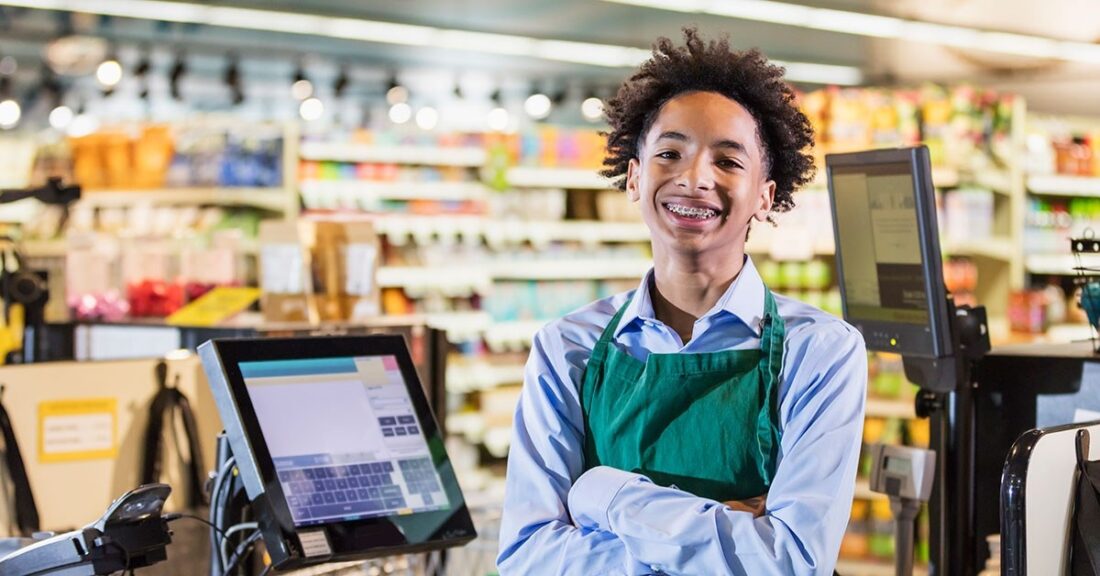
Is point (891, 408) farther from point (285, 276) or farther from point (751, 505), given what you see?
point (751, 505)

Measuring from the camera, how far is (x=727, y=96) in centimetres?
204

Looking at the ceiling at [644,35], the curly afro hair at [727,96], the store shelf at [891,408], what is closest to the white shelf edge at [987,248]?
the store shelf at [891,408]

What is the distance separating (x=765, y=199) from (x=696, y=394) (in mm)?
358

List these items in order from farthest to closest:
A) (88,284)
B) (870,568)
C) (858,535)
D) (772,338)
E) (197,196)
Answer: (197,196), (858,535), (870,568), (88,284), (772,338)

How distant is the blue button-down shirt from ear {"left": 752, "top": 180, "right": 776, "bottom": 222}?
81 millimetres

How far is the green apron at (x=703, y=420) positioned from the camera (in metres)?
1.91

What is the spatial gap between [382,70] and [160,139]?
9.02 metres

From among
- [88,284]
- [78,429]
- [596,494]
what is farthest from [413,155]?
[596,494]

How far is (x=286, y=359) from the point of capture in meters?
2.37

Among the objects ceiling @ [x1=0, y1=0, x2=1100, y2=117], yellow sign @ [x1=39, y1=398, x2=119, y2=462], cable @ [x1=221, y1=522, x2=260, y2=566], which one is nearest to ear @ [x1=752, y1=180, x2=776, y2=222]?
cable @ [x1=221, y1=522, x2=260, y2=566]

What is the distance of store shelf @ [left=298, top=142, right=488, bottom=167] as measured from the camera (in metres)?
8.04

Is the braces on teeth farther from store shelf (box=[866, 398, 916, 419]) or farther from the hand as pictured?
store shelf (box=[866, 398, 916, 419])

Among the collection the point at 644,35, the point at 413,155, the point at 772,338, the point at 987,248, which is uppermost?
the point at 644,35

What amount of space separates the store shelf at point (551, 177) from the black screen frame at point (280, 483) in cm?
580
